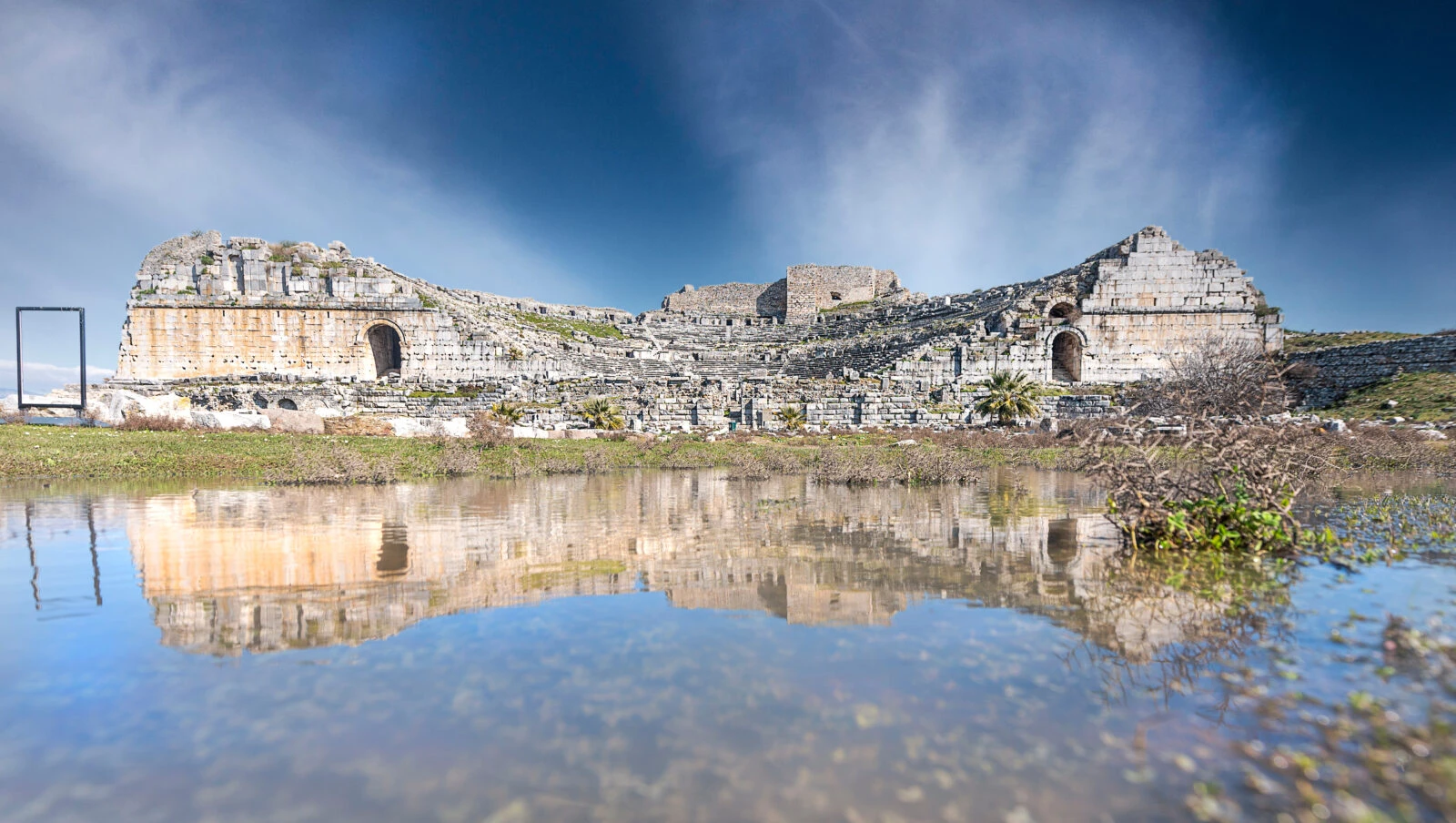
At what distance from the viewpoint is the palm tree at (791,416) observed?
22.7 meters

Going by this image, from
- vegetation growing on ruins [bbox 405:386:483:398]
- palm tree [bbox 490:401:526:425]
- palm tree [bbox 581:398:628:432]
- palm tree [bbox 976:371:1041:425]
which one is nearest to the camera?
palm tree [bbox 490:401:526:425]

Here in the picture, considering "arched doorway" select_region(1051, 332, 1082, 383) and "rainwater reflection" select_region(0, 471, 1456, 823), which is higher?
"arched doorway" select_region(1051, 332, 1082, 383)

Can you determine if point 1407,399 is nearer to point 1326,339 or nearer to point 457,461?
point 1326,339

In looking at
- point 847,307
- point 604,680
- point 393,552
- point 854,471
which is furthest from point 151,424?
point 847,307

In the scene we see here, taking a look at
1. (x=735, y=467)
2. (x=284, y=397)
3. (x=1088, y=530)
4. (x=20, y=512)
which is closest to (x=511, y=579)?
(x=1088, y=530)

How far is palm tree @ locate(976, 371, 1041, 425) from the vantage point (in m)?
22.2

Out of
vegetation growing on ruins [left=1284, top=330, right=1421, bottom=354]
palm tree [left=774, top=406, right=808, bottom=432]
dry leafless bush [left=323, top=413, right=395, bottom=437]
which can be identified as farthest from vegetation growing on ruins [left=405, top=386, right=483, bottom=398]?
vegetation growing on ruins [left=1284, top=330, right=1421, bottom=354]

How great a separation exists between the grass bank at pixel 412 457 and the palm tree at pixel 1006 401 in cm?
413

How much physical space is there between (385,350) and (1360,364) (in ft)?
141

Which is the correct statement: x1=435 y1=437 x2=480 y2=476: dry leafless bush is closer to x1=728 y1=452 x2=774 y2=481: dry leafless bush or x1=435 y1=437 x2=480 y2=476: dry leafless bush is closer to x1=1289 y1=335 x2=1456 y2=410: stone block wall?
x1=728 y1=452 x2=774 y2=481: dry leafless bush

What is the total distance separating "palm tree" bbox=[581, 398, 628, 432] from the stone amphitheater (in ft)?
2.46

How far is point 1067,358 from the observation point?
1256 inches

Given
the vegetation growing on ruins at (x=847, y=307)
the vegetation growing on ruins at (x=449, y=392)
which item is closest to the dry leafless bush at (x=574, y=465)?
the vegetation growing on ruins at (x=449, y=392)

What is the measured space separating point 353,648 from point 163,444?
A: 14.5 m
